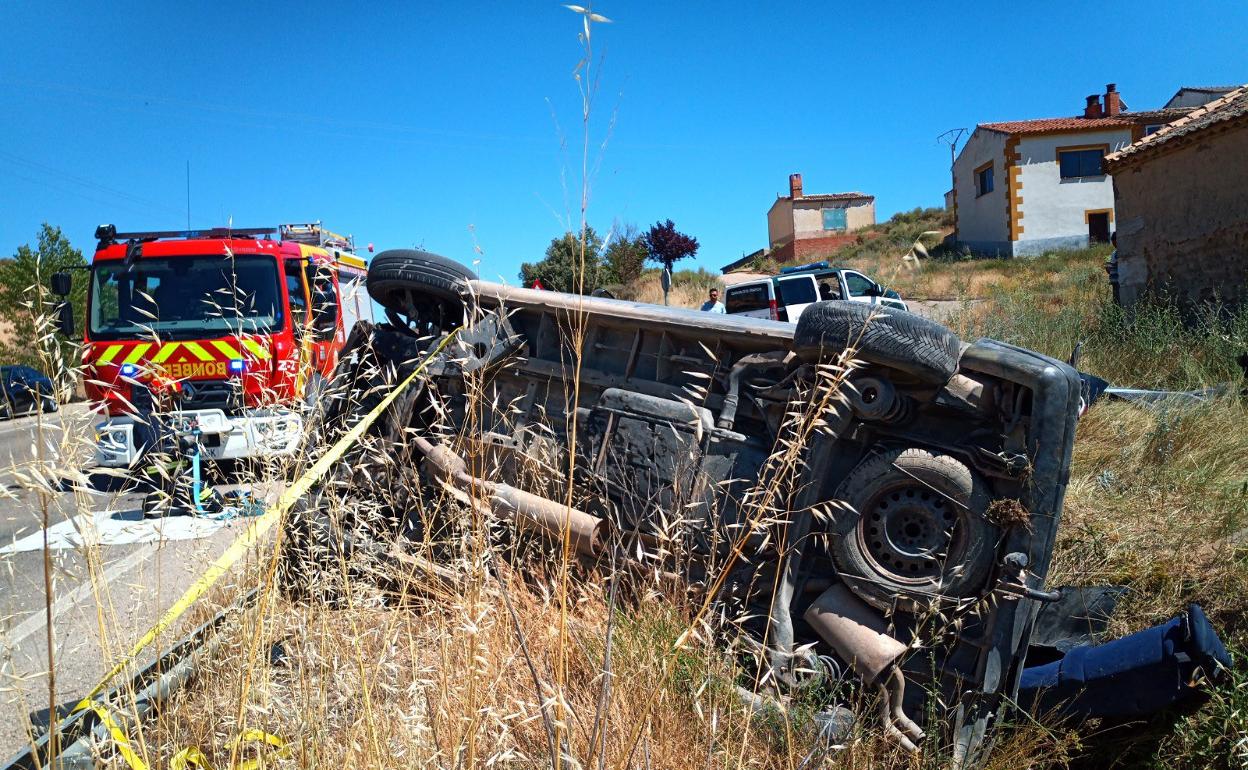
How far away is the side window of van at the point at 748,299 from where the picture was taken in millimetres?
16141

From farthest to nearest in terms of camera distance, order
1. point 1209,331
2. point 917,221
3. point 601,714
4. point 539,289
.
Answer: point 917,221 → point 1209,331 → point 539,289 → point 601,714

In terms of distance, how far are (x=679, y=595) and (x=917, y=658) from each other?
3.33 feet

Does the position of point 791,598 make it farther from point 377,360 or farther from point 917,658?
point 377,360

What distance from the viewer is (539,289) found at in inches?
175


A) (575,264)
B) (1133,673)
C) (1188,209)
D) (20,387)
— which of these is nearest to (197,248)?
(20,387)

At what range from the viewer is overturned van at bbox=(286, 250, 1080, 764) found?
3.04m

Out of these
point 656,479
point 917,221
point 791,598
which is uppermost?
point 917,221

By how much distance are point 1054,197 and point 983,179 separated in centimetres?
372

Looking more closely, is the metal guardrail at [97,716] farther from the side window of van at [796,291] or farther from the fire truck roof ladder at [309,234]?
the side window of van at [796,291]

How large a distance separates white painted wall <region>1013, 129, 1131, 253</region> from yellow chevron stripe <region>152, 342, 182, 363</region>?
29.4 metres

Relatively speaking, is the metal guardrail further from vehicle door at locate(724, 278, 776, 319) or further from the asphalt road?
vehicle door at locate(724, 278, 776, 319)

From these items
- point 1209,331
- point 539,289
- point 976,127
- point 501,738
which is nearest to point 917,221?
point 976,127

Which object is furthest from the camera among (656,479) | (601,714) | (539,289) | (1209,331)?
(1209,331)

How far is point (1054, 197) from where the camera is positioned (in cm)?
2906
